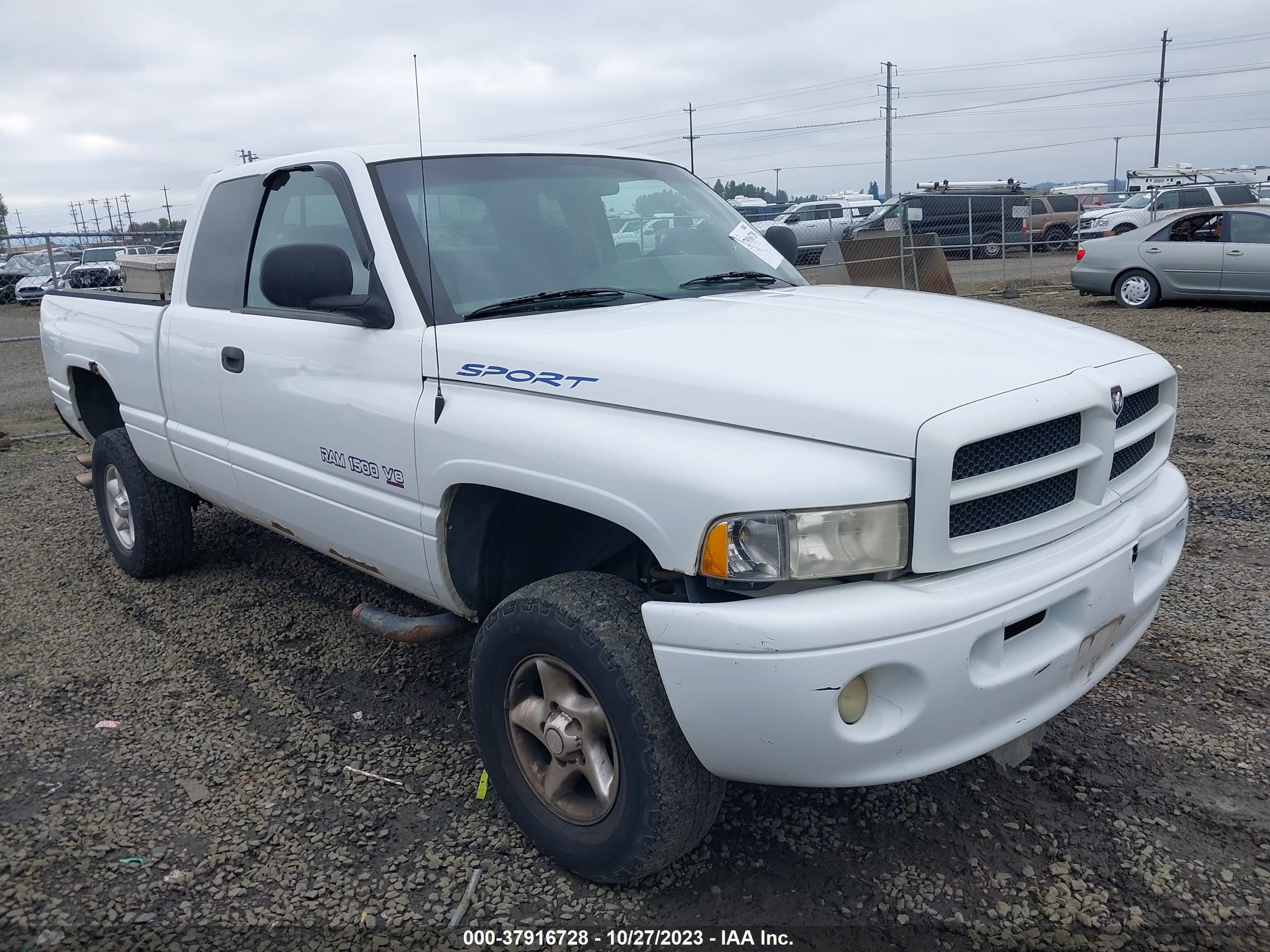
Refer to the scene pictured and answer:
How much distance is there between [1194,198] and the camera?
23750mm

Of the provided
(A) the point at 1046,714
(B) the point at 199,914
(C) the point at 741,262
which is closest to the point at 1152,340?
(C) the point at 741,262

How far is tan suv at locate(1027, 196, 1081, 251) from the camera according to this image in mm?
25922

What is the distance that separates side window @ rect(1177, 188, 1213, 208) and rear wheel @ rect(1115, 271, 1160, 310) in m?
10.9

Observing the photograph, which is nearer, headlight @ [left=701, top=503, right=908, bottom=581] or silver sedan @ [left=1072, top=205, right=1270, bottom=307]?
headlight @ [left=701, top=503, right=908, bottom=581]

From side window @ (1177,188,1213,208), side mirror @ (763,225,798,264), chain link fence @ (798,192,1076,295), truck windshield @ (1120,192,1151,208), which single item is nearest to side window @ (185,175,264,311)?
side mirror @ (763,225,798,264)

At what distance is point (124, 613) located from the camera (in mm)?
4707

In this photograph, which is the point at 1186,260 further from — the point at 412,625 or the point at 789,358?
the point at 412,625

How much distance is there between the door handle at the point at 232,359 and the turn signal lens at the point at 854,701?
2.54 metres

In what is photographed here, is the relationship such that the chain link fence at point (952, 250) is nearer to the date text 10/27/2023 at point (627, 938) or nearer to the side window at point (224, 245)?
the side window at point (224, 245)

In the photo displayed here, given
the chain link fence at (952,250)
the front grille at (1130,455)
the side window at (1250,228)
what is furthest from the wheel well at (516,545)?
the side window at (1250,228)

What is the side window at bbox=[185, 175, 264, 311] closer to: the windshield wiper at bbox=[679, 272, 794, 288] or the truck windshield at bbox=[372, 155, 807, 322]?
the truck windshield at bbox=[372, 155, 807, 322]

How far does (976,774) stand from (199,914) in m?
2.21

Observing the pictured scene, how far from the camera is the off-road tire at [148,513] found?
15.7 feet

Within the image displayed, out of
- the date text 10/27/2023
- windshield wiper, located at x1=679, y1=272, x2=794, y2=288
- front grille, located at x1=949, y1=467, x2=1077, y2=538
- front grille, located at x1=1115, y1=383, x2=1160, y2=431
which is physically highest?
windshield wiper, located at x1=679, y1=272, x2=794, y2=288
